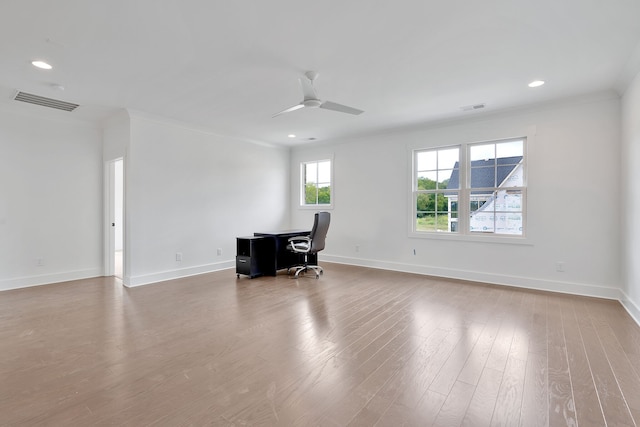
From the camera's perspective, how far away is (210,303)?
384cm

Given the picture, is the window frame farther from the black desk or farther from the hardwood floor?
the hardwood floor

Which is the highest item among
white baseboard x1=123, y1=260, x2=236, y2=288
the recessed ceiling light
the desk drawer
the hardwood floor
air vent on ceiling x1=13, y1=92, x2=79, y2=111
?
air vent on ceiling x1=13, y1=92, x2=79, y2=111

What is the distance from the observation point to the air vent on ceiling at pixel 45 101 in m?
4.06

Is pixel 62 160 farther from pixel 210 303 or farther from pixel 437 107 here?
pixel 437 107

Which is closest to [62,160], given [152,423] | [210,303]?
[210,303]

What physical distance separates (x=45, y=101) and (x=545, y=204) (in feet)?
23.8

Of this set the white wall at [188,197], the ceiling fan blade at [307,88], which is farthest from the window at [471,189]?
the white wall at [188,197]

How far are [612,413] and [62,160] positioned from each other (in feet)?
22.9

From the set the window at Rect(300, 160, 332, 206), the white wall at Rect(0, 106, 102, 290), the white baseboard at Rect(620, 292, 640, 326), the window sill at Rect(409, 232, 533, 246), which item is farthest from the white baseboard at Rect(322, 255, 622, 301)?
the white wall at Rect(0, 106, 102, 290)

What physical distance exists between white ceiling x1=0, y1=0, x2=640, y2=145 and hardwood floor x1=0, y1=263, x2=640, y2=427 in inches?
104

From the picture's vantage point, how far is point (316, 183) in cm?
723

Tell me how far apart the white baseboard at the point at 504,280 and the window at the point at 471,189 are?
675 millimetres

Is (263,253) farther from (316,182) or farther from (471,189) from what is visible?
(471,189)

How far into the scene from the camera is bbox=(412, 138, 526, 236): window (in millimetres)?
4754
